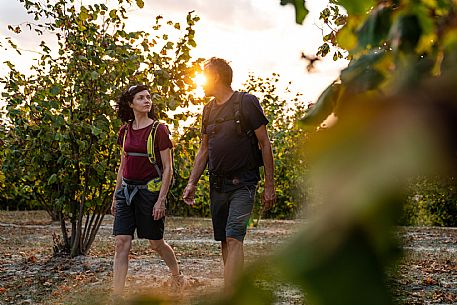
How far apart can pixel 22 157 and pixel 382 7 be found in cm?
780

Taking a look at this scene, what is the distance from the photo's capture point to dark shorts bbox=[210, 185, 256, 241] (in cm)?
409

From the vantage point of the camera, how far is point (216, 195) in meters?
4.29

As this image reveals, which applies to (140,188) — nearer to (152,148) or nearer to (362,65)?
(152,148)

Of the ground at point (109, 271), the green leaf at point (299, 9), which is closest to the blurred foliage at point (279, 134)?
the ground at point (109, 271)

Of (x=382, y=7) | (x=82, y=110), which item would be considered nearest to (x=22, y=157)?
(x=82, y=110)

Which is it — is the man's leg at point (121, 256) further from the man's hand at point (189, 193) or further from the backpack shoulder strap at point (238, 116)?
the backpack shoulder strap at point (238, 116)

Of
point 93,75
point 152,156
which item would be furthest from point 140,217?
point 93,75

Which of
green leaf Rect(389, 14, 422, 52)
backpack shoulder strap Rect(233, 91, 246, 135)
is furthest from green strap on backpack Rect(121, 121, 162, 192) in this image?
green leaf Rect(389, 14, 422, 52)

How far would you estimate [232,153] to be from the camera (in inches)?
164

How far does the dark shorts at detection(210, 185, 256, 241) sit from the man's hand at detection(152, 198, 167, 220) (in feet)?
1.57

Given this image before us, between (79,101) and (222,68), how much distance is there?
3.94m

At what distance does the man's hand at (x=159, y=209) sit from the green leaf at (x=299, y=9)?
3.87m

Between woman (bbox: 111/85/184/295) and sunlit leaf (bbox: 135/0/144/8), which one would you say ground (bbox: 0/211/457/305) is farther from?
sunlit leaf (bbox: 135/0/144/8)

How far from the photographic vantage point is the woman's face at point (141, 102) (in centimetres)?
487
